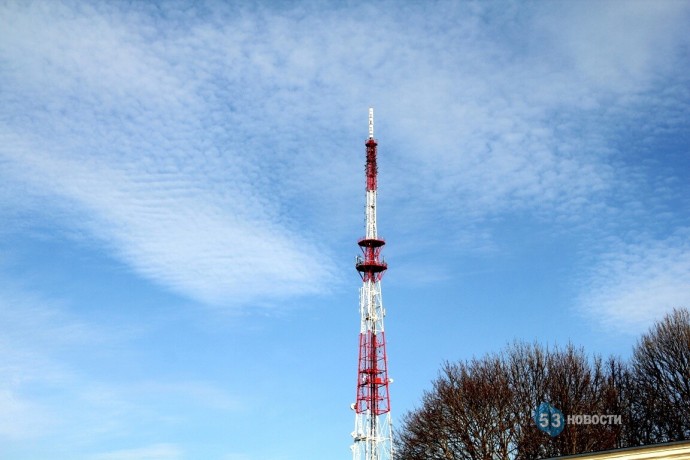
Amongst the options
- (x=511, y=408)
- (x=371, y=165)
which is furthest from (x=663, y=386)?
(x=371, y=165)

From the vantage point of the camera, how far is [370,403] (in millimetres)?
61062

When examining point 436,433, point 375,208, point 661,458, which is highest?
point 375,208

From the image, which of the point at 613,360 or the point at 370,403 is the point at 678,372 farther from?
the point at 370,403

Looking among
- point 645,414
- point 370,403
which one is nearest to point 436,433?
point 370,403

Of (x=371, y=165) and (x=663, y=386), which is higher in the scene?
(x=371, y=165)

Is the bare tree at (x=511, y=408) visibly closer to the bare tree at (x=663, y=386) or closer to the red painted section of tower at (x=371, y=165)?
the bare tree at (x=663, y=386)

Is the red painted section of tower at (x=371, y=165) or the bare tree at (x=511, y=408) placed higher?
the red painted section of tower at (x=371, y=165)

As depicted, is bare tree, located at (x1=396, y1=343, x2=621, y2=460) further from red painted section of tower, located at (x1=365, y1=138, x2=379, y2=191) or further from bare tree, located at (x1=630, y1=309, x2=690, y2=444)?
red painted section of tower, located at (x1=365, y1=138, x2=379, y2=191)

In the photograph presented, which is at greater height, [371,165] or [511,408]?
[371,165]

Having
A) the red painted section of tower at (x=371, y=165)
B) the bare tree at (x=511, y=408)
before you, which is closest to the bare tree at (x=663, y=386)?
the bare tree at (x=511, y=408)

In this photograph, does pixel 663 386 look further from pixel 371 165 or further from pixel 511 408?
pixel 371 165

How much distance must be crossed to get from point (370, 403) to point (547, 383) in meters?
14.6

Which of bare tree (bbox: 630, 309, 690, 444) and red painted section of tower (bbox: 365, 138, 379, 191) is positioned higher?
red painted section of tower (bbox: 365, 138, 379, 191)

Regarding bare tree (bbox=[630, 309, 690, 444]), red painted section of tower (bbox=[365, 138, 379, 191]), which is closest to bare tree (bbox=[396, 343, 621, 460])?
bare tree (bbox=[630, 309, 690, 444])
